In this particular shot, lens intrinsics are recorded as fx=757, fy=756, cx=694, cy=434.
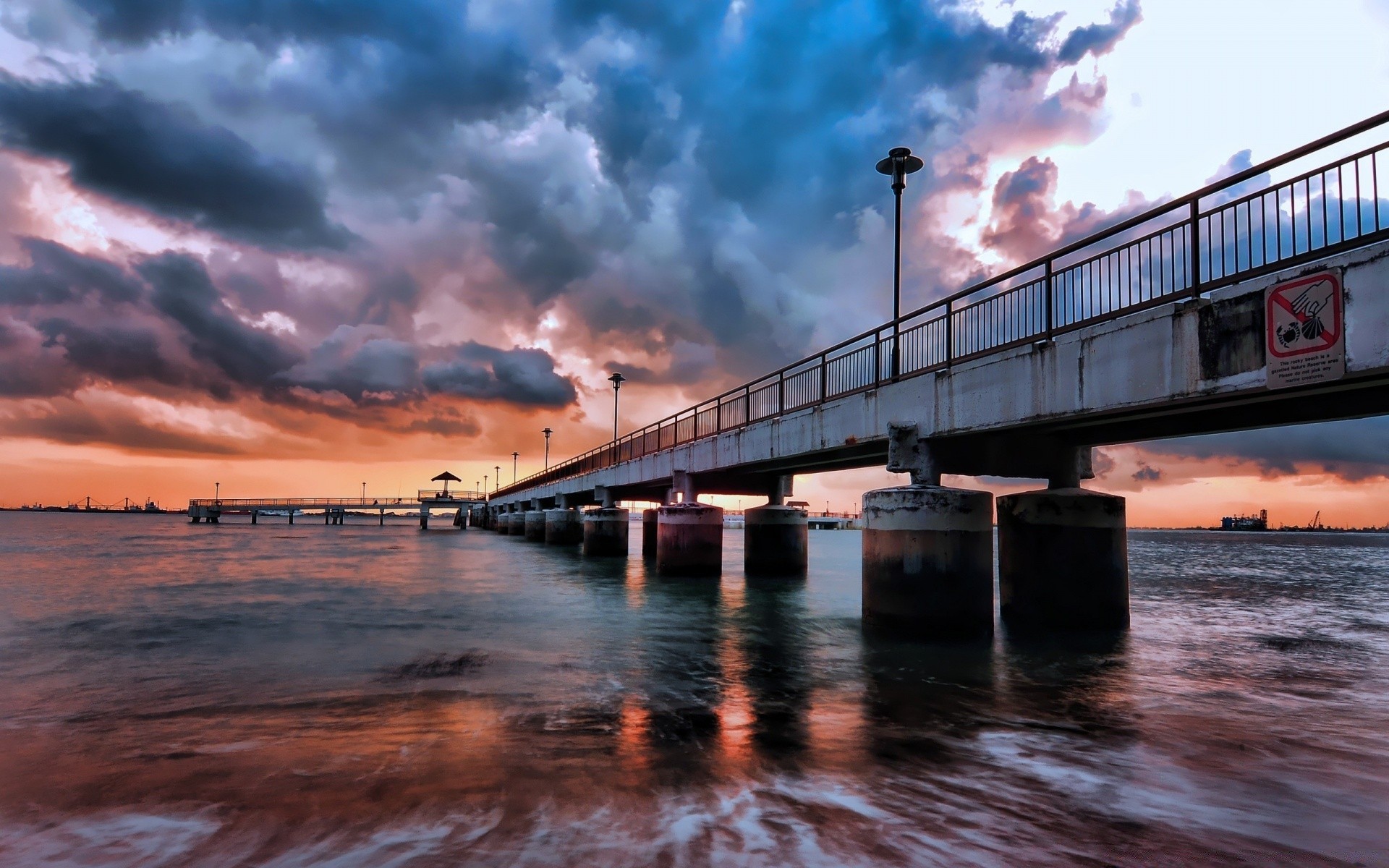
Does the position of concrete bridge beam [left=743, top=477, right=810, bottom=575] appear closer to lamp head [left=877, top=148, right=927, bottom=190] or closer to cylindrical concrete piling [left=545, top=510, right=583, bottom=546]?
lamp head [left=877, top=148, right=927, bottom=190]

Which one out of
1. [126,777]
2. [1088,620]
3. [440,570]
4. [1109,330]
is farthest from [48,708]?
[440,570]

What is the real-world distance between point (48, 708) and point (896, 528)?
48.6 feet

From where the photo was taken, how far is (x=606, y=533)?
48688mm

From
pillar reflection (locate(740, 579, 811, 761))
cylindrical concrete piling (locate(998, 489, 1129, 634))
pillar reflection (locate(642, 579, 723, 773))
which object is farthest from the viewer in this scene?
cylindrical concrete piling (locate(998, 489, 1129, 634))

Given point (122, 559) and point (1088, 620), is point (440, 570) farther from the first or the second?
point (1088, 620)

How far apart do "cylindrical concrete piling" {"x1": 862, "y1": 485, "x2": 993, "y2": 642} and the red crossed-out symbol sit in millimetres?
6951

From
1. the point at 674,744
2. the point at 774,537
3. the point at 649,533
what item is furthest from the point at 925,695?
the point at 649,533

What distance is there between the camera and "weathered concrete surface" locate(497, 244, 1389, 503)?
931cm

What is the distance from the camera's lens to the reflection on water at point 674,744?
5926mm

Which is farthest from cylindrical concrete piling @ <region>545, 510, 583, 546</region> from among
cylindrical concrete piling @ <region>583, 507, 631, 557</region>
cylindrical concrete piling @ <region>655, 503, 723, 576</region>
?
cylindrical concrete piling @ <region>655, 503, 723, 576</region>

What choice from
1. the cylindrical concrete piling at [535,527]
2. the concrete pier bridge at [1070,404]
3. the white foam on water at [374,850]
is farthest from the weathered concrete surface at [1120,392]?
the cylindrical concrete piling at [535,527]

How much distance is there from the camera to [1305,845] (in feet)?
20.0

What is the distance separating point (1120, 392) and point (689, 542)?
2316 cm

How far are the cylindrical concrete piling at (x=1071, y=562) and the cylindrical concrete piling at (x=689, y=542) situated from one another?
55.2ft
